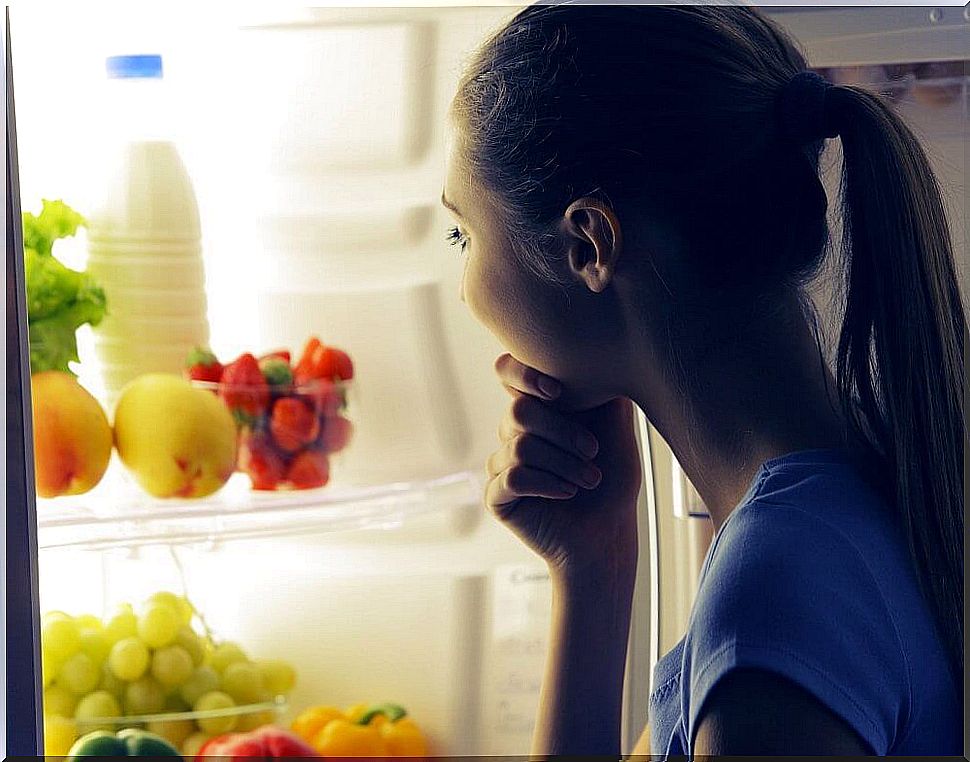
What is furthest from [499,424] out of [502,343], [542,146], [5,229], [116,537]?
[5,229]

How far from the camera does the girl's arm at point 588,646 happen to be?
3.33 feet

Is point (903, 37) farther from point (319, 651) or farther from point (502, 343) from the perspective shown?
point (319, 651)

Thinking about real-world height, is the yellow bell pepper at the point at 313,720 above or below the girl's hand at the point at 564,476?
below

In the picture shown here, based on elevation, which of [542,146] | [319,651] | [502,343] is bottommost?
[319,651]

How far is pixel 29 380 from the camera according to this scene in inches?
39.7

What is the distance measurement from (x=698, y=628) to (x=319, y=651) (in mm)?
316

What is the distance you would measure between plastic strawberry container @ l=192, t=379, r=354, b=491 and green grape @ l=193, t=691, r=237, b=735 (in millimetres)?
178

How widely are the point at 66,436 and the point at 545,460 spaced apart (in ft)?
1.31

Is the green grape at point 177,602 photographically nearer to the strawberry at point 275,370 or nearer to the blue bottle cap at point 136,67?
the strawberry at point 275,370

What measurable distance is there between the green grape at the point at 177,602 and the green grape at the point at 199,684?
0.04m

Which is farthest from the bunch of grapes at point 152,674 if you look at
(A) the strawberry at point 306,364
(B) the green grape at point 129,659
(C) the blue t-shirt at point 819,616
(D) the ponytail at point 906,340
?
(D) the ponytail at point 906,340

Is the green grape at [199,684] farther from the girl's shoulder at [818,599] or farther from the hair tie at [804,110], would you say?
the hair tie at [804,110]

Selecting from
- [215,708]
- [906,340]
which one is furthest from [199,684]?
[906,340]

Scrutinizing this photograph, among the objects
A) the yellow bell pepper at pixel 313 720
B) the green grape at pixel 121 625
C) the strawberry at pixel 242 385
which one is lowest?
the yellow bell pepper at pixel 313 720
